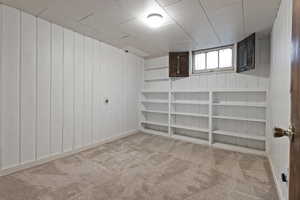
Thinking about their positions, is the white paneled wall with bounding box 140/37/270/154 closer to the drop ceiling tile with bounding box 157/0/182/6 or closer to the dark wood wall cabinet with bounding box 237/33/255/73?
the dark wood wall cabinet with bounding box 237/33/255/73

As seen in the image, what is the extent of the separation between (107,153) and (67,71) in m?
1.78

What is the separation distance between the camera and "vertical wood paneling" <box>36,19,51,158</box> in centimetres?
238

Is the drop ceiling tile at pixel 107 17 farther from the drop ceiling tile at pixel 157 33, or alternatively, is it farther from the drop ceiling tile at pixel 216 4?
the drop ceiling tile at pixel 216 4

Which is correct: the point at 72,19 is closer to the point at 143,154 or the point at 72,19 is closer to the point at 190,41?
the point at 190,41

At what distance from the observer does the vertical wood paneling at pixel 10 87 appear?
6.64ft

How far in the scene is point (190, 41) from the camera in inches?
127

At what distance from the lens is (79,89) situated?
2969 mm

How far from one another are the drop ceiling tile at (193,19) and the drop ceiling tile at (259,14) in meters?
0.55

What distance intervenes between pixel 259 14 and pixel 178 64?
2083mm

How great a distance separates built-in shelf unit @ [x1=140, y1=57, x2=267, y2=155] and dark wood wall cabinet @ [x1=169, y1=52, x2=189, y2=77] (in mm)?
294

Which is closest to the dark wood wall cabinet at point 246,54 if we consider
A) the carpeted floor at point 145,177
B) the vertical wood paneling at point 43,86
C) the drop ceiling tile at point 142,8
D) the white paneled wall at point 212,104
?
the white paneled wall at point 212,104

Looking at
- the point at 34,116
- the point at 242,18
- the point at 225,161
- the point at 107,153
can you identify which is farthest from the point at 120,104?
the point at 242,18

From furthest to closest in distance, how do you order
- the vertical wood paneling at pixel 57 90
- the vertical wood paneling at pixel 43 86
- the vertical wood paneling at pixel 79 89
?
the vertical wood paneling at pixel 79 89 < the vertical wood paneling at pixel 57 90 < the vertical wood paneling at pixel 43 86

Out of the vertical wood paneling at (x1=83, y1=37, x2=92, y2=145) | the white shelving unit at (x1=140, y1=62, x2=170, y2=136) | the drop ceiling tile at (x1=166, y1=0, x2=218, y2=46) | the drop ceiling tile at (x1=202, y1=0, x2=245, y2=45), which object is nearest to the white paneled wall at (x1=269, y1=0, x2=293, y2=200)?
the drop ceiling tile at (x1=202, y1=0, x2=245, y2=45)
